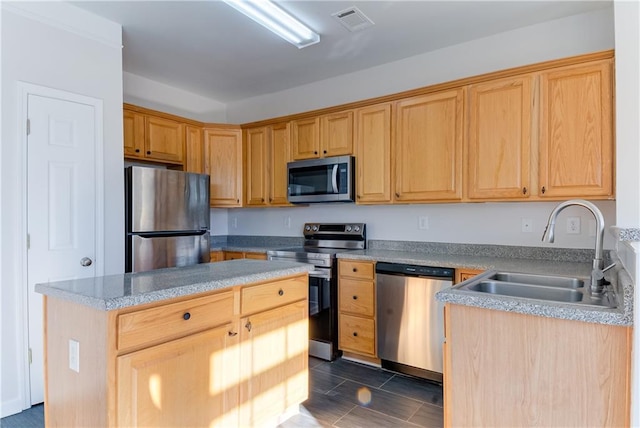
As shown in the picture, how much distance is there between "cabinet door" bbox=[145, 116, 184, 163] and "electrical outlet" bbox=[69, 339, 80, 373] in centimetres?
244

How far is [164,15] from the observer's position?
2650 mm

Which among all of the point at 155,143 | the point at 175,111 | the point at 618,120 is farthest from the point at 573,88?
the point at 175,111

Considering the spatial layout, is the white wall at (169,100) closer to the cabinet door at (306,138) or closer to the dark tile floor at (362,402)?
the cabinet door at (306,138)

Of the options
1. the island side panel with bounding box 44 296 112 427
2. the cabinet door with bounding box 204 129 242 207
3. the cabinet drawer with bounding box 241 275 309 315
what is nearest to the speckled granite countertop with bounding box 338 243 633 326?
the cabinet drawer with bounding box 241 275 309 315

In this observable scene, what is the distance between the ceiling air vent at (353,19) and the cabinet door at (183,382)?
219cm

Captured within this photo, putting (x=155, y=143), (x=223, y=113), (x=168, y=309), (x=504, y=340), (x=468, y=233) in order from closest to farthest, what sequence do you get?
(x=504, y=340) → (x=168, y=309) → (x=468, y=233) → (x=155, y=143) → (x=223, y=113)

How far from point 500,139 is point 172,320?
95.0 inches

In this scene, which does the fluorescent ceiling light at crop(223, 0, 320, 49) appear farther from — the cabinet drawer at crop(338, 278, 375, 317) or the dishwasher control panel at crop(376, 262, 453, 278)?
the cabinet drawer at crop(338, 278, 375, 317)

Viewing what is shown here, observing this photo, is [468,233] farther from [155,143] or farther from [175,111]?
[175,111]

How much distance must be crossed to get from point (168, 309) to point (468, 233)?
7.94 feet

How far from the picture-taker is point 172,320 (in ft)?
4.91

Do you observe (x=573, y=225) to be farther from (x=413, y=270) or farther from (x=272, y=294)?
(x=272, y=294)

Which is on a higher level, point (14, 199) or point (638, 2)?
point (638, 2)

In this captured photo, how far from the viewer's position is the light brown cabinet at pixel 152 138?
3.37m
